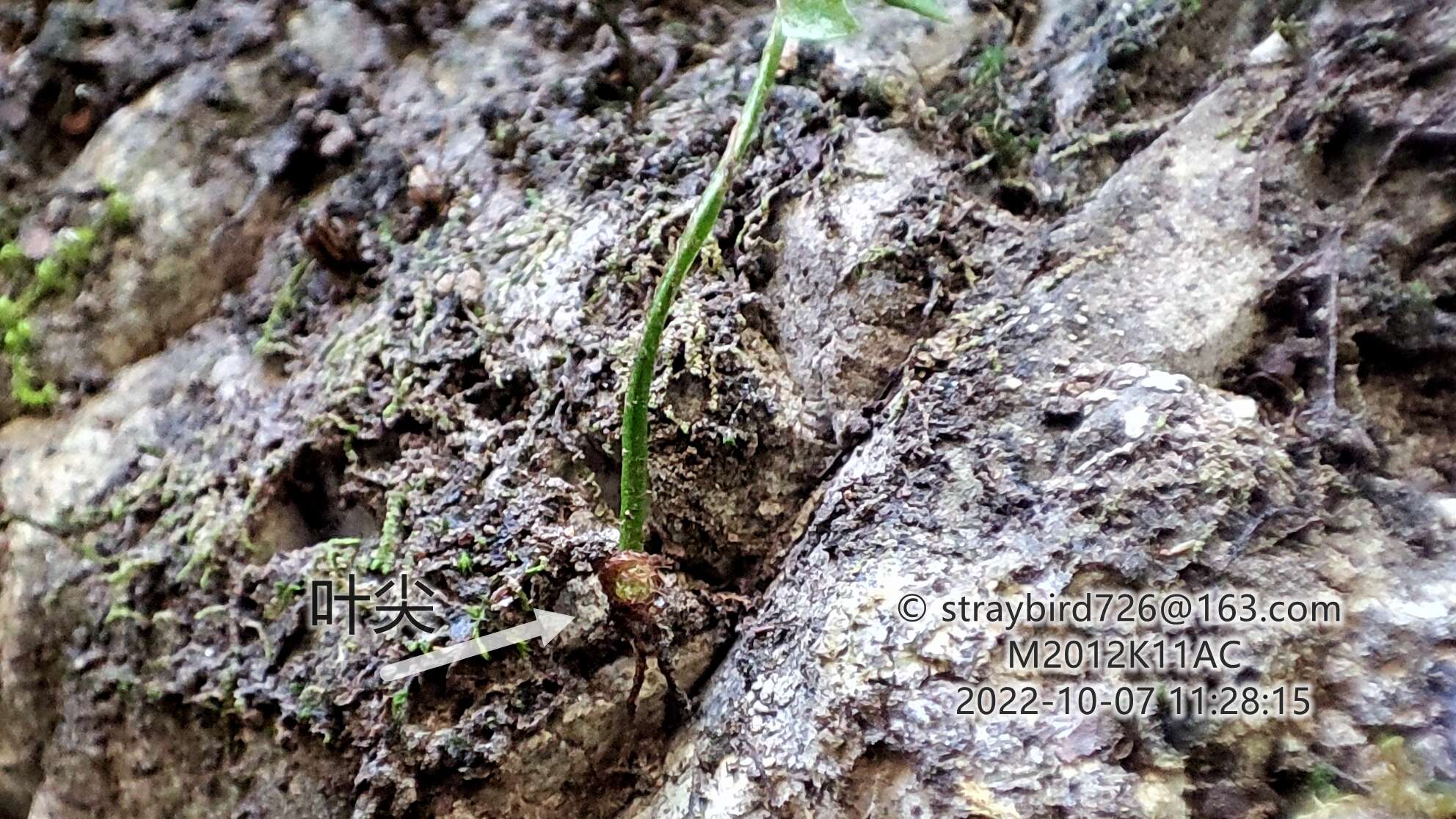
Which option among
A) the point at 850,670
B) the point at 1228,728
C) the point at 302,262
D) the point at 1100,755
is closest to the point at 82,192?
the point at 302,262

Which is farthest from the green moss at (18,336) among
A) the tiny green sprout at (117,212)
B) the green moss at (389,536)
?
the green moss at (389,536)

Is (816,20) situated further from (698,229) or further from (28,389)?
(28,389)

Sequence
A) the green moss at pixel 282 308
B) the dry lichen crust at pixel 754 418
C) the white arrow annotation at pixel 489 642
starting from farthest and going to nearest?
1. the green moss at pixel 282 308
2. the white arrow annotation at pixel 489 642
3. the dry lichen crust at pixel 754 418

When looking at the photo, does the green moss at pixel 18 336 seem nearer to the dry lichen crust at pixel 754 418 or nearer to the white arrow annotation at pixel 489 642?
the dry lichen crust at pixel 754 418

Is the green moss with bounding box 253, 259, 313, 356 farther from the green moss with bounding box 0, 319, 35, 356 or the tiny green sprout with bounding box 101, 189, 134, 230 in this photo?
the green moss with bounding box 0, 319, 35, 356

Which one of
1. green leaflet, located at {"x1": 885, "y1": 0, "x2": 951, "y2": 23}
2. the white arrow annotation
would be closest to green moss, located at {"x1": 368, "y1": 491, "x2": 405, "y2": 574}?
the white arrow annotation
